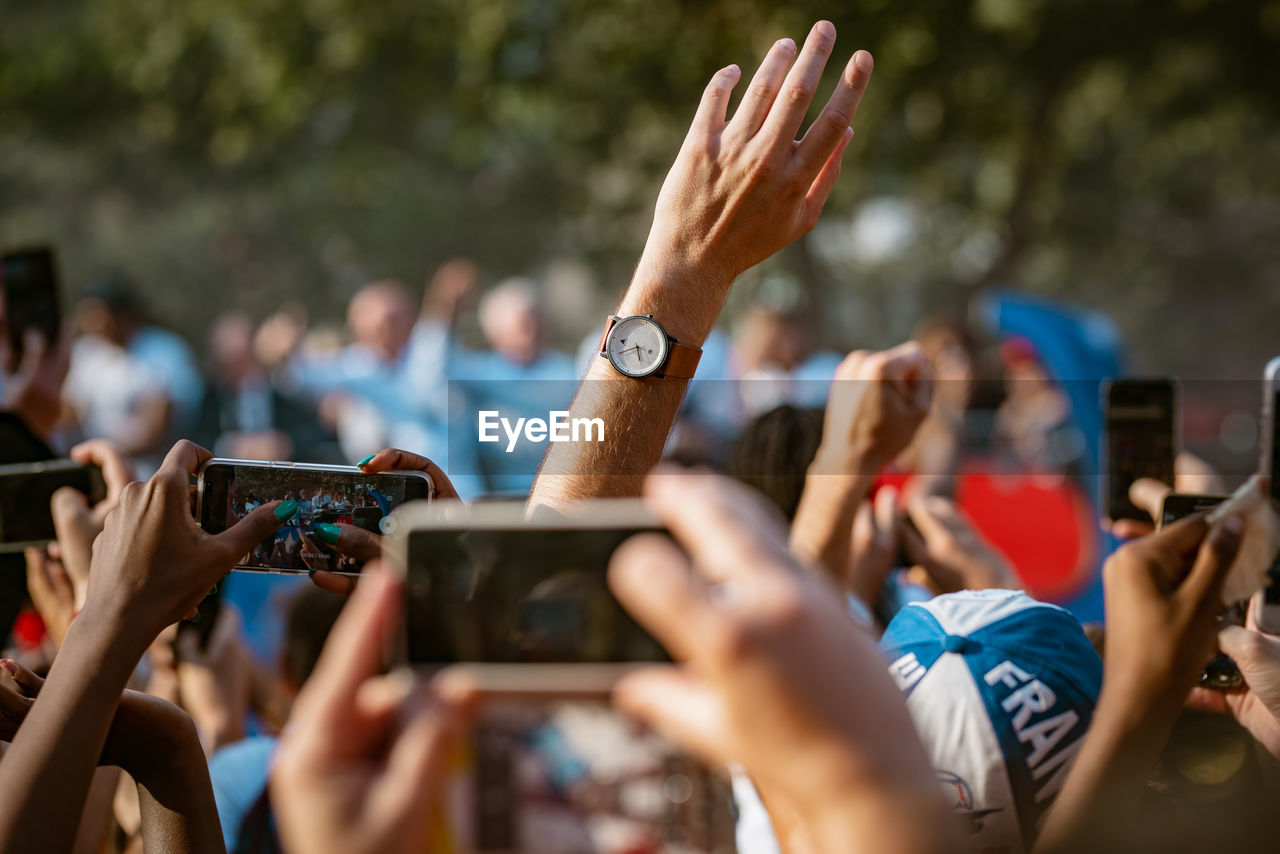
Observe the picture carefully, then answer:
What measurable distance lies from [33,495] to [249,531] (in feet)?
3.55

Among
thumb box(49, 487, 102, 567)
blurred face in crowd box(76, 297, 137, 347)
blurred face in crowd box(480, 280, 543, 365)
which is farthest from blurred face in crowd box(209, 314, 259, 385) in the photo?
thumb box(49, 487, 102, 567)

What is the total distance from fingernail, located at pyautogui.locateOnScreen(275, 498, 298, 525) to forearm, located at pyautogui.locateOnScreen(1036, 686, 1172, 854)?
0.97m

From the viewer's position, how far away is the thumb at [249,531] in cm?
142

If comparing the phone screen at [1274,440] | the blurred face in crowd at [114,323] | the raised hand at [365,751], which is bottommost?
the raised hand at [365,751]

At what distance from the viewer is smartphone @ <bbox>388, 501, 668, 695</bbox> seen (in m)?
0.97

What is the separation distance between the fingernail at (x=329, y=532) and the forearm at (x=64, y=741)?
339 mm

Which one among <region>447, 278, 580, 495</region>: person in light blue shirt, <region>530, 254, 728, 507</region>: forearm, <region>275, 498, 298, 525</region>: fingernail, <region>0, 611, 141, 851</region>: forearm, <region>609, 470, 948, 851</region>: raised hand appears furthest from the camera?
<region>447, 278, 580, 495</region>: person in light blue shirt

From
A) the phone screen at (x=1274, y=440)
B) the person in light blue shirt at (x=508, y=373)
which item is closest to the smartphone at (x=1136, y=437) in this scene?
the phone screen at (x=1274, y=440)

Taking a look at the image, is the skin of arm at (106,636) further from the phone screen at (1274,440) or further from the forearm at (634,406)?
the phone screen at (1274,440)

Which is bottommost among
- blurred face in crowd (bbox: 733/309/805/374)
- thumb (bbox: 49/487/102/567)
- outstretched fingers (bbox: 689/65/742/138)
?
thumb (bbox: 49/487/102/567)

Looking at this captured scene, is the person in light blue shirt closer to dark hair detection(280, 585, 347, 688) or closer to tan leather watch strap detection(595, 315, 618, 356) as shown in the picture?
dark hair detection(280, 585, 347, 688)

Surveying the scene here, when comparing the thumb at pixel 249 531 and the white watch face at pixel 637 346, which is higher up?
the white watch face at pixel 637 346

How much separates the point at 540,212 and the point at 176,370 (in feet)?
48.2

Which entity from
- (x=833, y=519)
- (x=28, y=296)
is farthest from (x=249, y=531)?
(x=28, y=296)
